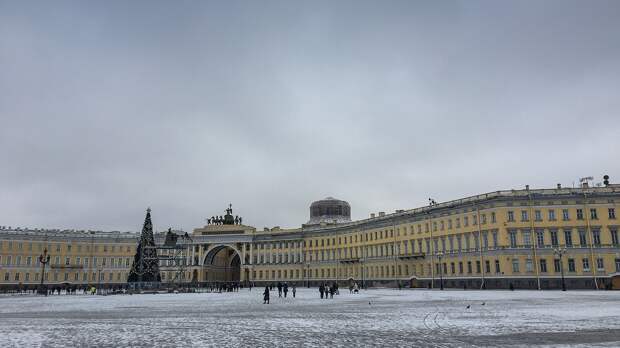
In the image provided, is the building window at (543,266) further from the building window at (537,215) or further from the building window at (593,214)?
the building window at (593,214)

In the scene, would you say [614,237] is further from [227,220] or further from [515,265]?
[227,220]

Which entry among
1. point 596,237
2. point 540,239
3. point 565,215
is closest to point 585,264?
point 596,237

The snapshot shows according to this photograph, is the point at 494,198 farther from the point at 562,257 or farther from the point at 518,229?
the point at 562,257

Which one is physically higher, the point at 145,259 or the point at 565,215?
the point at 565,215

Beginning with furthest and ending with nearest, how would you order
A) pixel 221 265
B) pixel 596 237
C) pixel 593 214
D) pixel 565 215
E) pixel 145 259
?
pixel 221 265
pixel 145 259
pixel 565 215
pixel 593 214
pixel 596 237

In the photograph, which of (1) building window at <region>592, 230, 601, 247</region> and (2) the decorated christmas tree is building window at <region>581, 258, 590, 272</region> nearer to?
(1) building window at <region>592, 230, 601, 247</region>

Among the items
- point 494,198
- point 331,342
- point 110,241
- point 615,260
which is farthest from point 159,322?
point 110,241

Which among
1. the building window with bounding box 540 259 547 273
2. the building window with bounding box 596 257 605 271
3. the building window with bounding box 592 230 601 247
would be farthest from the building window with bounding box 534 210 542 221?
the building window with bounding box 596 257 605 271

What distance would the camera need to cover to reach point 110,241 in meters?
135

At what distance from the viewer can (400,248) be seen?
93250 millimetres

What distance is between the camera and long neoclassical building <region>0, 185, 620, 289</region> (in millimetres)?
68375

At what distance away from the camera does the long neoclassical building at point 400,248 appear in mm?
68375

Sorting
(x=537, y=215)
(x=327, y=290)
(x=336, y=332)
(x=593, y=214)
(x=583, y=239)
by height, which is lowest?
(x=336, y=332)

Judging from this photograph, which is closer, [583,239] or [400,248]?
[583,239]
